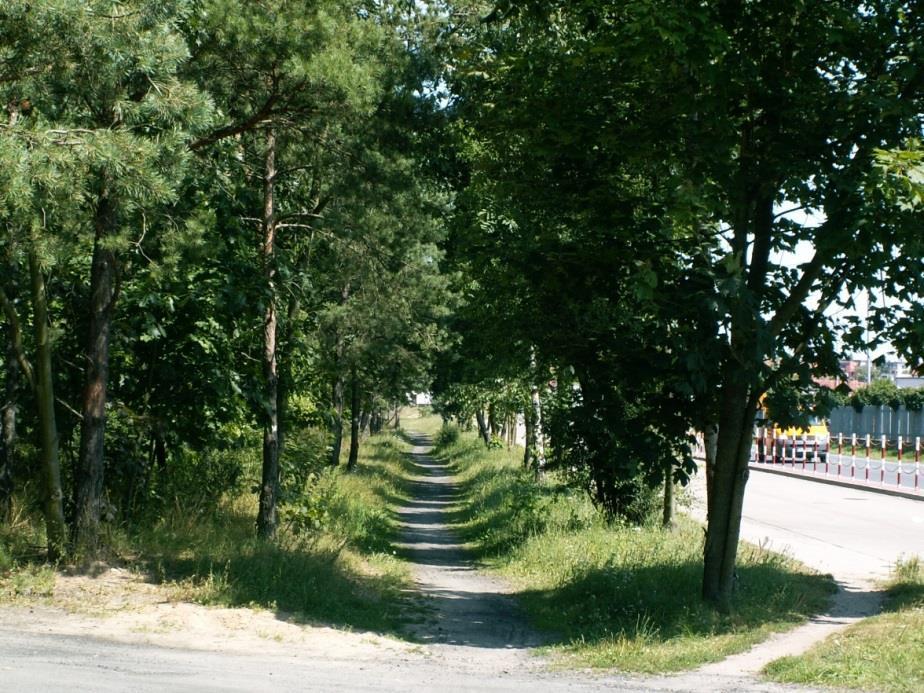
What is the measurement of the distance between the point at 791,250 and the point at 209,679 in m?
7.30

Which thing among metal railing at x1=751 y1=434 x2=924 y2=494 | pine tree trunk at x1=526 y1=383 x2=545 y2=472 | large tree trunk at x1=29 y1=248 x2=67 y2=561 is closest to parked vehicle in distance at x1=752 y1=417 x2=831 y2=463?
metal railing at x1=751 y1=434 x2=924 y2=494

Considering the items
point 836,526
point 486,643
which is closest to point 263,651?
point 486,643

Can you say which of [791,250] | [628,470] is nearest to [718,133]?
[791,250]

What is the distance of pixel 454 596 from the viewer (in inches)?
575

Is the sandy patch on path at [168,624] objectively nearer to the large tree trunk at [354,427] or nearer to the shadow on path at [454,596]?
the shadow on path at [454,596]

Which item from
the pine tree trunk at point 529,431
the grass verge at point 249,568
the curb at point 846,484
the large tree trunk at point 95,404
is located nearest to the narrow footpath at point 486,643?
the grass verge at point 249,568

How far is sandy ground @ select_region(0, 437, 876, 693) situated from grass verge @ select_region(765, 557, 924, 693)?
0.32m

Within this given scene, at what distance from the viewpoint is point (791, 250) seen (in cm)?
1144

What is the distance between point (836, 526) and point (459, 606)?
12225 millimetres

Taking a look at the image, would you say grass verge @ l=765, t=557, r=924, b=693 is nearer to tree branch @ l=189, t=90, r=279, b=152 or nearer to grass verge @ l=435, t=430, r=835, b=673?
grass verge @ l=435, t=430, r=835, b=673

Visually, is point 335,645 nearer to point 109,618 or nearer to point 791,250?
point 109,618

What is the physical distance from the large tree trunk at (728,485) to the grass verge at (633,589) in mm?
289

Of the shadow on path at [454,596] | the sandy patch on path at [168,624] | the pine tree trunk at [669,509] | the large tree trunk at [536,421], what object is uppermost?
the large tree trunk at [536,421]

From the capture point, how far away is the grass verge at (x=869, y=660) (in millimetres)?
8203
